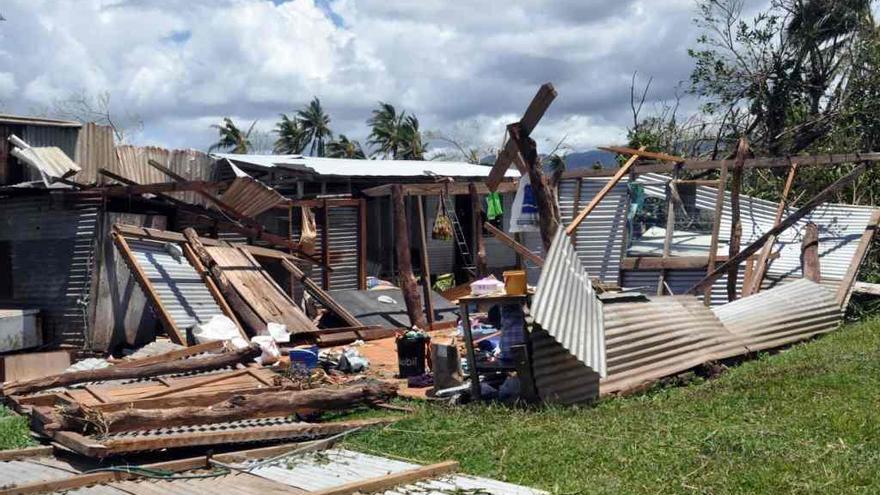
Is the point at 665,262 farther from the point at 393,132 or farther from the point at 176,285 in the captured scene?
the point at 393,132

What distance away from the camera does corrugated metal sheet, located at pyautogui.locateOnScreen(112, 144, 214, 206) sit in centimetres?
1511

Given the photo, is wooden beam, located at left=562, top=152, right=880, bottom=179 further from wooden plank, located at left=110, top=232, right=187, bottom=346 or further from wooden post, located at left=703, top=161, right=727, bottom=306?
wooden plank, located at left=110, top=232, right=187, bottom=346

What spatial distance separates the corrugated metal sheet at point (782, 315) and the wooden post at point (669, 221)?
237 centimetres

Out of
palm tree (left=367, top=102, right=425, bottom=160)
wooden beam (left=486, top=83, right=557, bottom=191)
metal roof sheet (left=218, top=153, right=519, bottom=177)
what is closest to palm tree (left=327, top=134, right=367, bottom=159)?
palm tree (left=367, top=102, right=425, bottom=160)

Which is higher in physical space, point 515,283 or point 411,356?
point 515,283

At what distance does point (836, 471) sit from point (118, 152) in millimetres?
12286

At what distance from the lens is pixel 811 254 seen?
12484 mm

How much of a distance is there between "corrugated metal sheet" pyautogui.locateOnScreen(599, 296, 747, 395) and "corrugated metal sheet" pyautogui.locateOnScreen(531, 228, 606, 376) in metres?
0.24

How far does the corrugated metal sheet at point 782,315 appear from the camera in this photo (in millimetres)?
10312

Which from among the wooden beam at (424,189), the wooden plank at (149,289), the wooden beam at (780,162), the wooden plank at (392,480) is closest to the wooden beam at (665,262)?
the wooden beam at (780,162)

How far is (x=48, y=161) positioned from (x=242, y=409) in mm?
6744

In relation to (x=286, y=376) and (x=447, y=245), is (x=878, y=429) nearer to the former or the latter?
(x=286, y=376)

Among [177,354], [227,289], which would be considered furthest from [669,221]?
[177,354]

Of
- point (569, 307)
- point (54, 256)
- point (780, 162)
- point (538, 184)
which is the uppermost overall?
point (780, 162)
